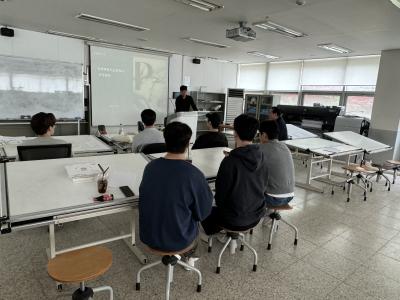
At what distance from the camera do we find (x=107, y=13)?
4371 mm

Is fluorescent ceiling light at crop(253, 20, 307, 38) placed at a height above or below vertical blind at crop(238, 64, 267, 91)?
above

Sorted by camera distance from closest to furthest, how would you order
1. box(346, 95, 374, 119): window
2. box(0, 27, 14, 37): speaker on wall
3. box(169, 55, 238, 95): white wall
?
box(0, 27, 14, 37): speaker on wall, box(346, 95, 374, 119): window, box(169, 55, 238, 95): white wall

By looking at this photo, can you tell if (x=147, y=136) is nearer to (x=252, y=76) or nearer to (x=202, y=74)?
(x=202, y=74)

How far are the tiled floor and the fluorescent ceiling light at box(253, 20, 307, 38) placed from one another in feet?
10.2

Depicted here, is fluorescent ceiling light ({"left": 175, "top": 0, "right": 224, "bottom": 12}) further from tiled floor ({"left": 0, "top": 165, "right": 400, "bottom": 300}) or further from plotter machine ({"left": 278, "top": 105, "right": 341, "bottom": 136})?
plotter machine ({"left": 278, "top": 105, "right": 341, "bottom": 136})

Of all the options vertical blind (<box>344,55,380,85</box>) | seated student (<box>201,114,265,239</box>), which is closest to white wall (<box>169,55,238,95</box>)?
vertical blind (<box>344,55,380,85</box>)

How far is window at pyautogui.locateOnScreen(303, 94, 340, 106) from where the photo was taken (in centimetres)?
791

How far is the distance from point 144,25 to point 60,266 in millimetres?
4567

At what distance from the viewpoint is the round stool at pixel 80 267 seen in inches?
58.7

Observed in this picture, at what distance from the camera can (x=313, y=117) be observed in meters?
7.40

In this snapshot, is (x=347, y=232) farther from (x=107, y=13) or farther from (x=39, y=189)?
(x=107, y=13)

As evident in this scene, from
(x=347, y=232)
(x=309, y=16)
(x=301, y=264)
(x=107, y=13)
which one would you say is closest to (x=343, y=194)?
(x=347, y=232)

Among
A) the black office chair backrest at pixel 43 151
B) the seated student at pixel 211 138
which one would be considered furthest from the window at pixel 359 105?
the black office chair backrest at pixel 43 151

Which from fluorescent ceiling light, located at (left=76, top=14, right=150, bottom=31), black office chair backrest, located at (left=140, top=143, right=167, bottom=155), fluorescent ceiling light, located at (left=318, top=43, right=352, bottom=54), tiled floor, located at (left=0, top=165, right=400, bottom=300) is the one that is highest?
fluorescent ceiling light, located at (left=318, top=43, right=352, bottom=54)
